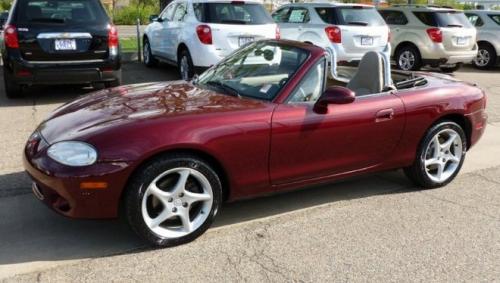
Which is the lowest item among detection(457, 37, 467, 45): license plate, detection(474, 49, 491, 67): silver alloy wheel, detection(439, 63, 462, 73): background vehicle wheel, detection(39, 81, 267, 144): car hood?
detection(439, 63, 462, 73): background vehicle wheel

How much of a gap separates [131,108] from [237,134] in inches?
31.8

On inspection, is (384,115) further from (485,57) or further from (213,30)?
(485,57)

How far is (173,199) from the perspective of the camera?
375 centimetres

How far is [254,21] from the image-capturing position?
926 cm

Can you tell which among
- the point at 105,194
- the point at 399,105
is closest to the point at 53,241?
the point at 105,194

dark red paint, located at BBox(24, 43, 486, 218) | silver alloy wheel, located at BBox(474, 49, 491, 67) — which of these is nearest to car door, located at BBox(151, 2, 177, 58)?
dark red paint, located at BBox(24, 43, 486, 218)

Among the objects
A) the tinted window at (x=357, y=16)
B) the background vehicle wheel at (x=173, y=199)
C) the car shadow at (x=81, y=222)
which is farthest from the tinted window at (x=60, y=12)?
the tinted window at (x=357, y=16)

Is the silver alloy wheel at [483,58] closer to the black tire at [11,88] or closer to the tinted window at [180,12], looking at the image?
the tinted window at [180,12]

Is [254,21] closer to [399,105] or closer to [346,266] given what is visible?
[399,105]

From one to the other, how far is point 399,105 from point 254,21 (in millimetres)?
5113

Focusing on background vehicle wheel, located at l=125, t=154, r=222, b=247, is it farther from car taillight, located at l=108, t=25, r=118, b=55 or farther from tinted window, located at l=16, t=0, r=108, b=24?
tinted window, located at l=16, t=0, r=108, b=24

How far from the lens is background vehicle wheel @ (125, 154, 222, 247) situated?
11.7 feet

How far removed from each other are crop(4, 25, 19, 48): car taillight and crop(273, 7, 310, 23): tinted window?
6.06 metres

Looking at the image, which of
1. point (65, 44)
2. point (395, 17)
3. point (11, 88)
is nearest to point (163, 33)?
point (65, 44)
